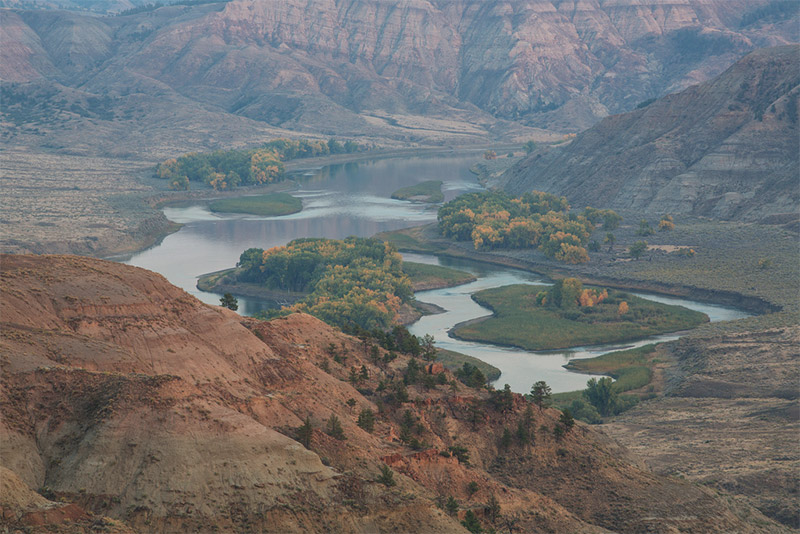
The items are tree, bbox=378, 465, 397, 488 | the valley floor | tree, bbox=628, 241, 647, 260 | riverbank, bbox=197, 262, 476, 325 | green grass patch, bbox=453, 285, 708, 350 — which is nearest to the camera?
tree, bbox=378, 465, 397, 488

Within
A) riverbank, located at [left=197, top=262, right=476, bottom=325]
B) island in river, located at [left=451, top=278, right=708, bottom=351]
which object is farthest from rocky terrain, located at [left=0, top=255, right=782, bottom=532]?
riverbank, located at [left=197, top=262, right=476, bottom=325]

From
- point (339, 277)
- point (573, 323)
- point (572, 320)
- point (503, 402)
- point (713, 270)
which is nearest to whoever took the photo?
point (503, 402)

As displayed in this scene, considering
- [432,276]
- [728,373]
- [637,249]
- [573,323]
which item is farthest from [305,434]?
[637,249]

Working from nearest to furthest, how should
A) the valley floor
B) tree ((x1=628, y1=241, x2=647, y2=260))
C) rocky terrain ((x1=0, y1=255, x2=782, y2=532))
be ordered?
rocky terrain ((x1=0, y1=255, x2=782, y2=532)) → the valley floor → tree ((x1=628, y1=241, x2=647, y2=260))

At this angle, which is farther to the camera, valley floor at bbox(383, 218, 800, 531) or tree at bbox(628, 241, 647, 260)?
tree at bbox(628, 241, 647, 260)

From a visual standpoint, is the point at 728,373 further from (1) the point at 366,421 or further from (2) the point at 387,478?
(2) the point at 387,478

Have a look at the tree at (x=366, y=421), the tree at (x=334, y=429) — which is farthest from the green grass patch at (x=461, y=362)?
the tree at (x=334, y=429)

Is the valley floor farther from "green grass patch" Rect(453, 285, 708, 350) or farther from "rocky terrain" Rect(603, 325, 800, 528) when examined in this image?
"green grass patch" Rect(453, 285, 708, 350)

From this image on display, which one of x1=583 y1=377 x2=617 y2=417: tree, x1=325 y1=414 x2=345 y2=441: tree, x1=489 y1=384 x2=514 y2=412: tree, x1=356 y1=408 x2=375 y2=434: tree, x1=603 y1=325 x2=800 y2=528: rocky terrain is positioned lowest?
x1=583 y1=377 x2=617 y2=417: tree
